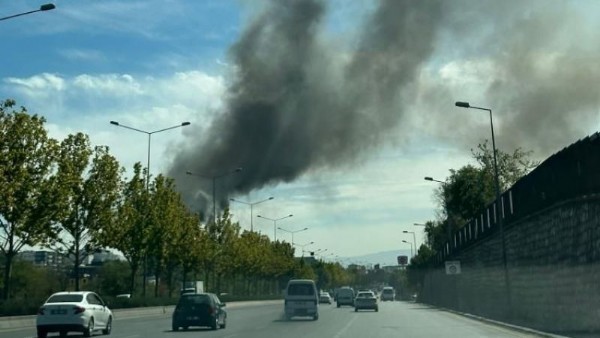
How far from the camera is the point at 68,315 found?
2927cm

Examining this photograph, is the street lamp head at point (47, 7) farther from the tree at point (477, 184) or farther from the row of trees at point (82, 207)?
the tree at point (477, 184)

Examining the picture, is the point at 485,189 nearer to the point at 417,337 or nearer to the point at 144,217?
the point at 144,217

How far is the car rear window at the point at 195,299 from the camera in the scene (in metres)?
34.0

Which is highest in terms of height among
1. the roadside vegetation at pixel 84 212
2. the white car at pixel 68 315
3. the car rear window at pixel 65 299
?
the roadside vegetation at pixel 84 212

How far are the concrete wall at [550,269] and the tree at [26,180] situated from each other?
23.3 metres

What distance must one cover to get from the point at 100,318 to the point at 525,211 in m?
19.4

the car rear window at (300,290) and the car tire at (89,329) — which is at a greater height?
the car rear window at (300,290)

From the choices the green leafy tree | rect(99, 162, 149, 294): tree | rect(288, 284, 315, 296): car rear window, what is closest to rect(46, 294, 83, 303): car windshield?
rect(288, 284, 315, 296): car rear window

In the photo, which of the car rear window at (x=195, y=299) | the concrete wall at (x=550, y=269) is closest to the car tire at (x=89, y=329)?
the car rear window at (x=195, y=299)

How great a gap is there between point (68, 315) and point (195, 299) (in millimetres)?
6210

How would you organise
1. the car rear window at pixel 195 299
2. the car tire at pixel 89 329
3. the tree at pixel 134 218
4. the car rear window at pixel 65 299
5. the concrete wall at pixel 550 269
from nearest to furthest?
the concrete wall at pixel 550 269, the car tire at pixel 89 329, the car rear window at pixel 65 299, the car rear window at pixel 195 299, the tree at pixel 134 218

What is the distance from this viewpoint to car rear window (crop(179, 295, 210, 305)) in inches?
1340

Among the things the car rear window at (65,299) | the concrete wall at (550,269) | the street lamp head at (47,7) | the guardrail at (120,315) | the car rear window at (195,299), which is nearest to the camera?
the street lamp head at (47,7)

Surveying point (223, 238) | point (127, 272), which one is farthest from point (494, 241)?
point (127, 272)
